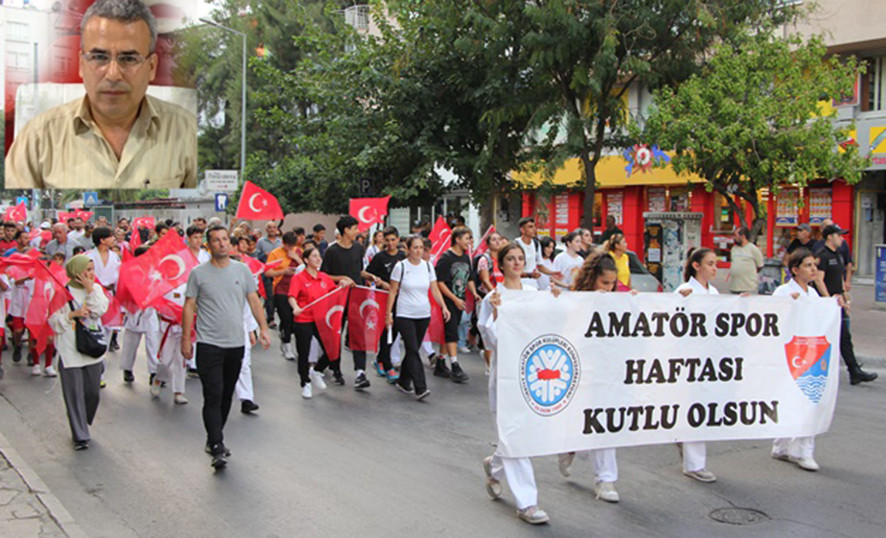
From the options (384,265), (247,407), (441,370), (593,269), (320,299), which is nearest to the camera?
(593,269)

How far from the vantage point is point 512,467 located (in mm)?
5461

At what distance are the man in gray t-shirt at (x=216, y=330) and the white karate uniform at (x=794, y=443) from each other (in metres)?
4.24

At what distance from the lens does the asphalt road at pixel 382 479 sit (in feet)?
17.7

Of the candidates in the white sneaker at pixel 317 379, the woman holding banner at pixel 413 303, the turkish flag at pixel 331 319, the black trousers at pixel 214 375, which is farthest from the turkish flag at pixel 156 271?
the black trousers at pixel 214 375

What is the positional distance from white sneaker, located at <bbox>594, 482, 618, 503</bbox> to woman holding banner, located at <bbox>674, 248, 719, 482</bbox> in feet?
2.64

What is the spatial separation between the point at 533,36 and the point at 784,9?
5.28 m

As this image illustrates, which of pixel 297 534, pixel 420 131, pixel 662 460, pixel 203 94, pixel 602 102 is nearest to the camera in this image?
pixel 297 534

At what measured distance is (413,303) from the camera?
944 cm

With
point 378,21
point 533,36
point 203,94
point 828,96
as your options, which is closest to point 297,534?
point 533,36

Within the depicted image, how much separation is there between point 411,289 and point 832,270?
5322 mm

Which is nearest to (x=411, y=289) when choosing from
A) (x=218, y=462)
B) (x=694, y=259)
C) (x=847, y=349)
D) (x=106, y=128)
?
(x=218, y=462)

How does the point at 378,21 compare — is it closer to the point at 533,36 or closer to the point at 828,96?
the point at 533,36

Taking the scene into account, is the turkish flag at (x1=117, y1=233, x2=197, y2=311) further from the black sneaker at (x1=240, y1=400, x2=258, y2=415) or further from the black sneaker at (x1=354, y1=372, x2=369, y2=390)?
the black sneaker at (x1=354, y1=372, x2=369, y2=390)

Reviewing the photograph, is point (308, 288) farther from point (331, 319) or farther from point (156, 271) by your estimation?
point (156, 271)
